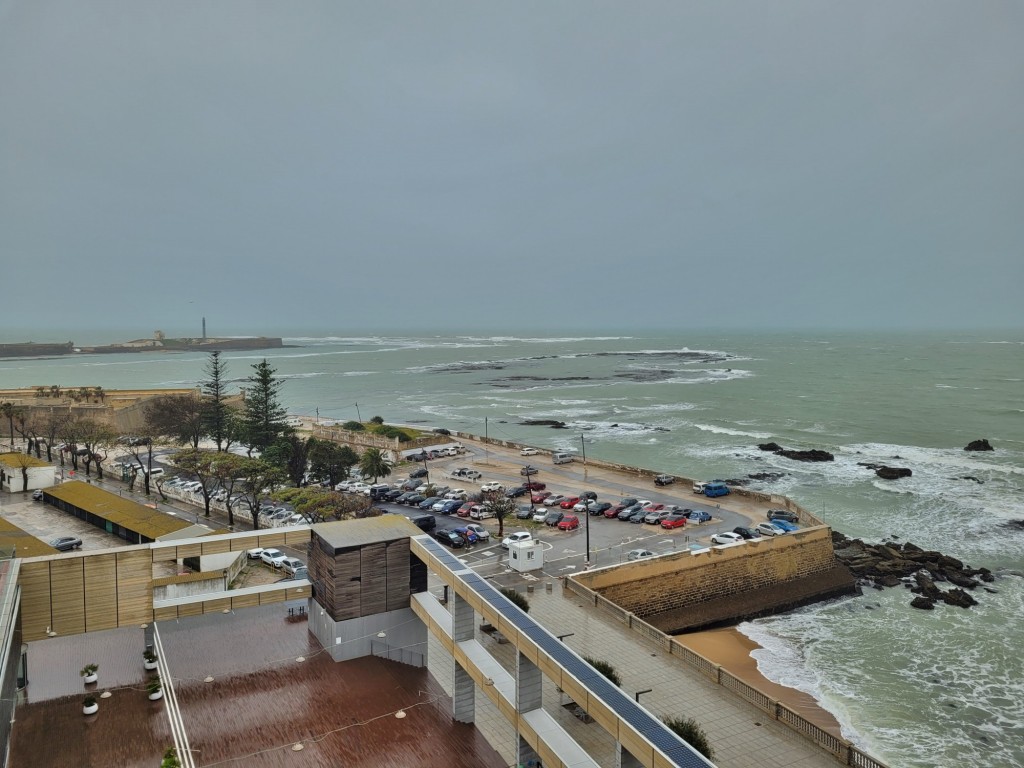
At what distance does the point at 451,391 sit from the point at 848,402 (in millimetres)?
57949

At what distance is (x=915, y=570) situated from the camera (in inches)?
1208

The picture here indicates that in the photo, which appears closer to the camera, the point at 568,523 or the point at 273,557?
the point at 273,557

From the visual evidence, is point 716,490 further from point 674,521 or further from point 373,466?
point 373,466

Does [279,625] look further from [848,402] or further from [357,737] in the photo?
[848,402]

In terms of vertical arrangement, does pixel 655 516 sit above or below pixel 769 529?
below

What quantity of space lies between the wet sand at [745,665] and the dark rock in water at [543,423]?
161ft

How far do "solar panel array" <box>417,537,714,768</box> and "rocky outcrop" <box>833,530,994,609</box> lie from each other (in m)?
Result: 21.9

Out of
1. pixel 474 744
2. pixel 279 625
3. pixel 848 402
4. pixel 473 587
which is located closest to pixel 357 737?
pixel 474 744

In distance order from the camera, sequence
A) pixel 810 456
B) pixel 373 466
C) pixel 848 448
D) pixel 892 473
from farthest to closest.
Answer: pixel 848 448 < pixel 810 456 < pixel 892 473 < pixel 373 466

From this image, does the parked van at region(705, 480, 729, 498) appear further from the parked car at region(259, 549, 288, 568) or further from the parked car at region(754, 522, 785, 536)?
the parked car at region(259, 549, 288, 568)

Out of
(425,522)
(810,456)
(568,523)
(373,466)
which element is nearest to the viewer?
(425,522)

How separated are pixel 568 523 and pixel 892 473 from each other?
2958cm

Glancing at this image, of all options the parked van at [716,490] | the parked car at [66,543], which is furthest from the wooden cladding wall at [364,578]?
the parked van at [716,490]

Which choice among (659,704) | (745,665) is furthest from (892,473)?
(659,704)
